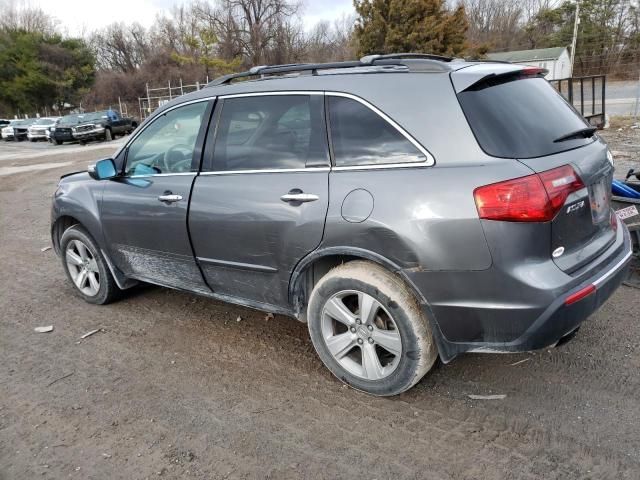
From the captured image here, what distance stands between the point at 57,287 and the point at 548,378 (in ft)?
14.6

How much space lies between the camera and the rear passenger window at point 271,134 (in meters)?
3.03

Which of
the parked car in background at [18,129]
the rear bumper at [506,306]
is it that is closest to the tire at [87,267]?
the rear bumper at [506,306]

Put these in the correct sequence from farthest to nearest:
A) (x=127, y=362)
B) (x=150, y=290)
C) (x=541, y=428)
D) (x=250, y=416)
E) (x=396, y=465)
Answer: (x=150, y=290) → (x=127, y=362) → (x=250, y=416) → (x=541, y=428) → (x=396, y=465)

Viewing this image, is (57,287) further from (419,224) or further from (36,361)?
(419,224)

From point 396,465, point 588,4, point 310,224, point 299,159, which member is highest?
point 588,4

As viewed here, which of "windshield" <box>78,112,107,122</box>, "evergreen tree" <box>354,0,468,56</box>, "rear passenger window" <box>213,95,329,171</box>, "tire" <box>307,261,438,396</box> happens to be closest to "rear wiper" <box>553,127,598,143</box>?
"tire" <box>307,261,438,396</box>

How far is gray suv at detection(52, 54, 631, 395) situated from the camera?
8.13ft

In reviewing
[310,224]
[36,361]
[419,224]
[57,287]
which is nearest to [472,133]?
[419,224]

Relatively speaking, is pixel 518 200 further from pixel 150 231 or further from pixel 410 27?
pixel 410 27

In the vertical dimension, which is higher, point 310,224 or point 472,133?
point 472,133

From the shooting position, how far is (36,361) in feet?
12.1

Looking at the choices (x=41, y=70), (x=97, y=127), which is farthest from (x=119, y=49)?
(x=97, y=127)

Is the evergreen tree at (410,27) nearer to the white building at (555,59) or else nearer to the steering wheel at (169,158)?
the white building at (555,59)

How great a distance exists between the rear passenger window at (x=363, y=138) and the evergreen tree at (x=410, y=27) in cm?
3022
